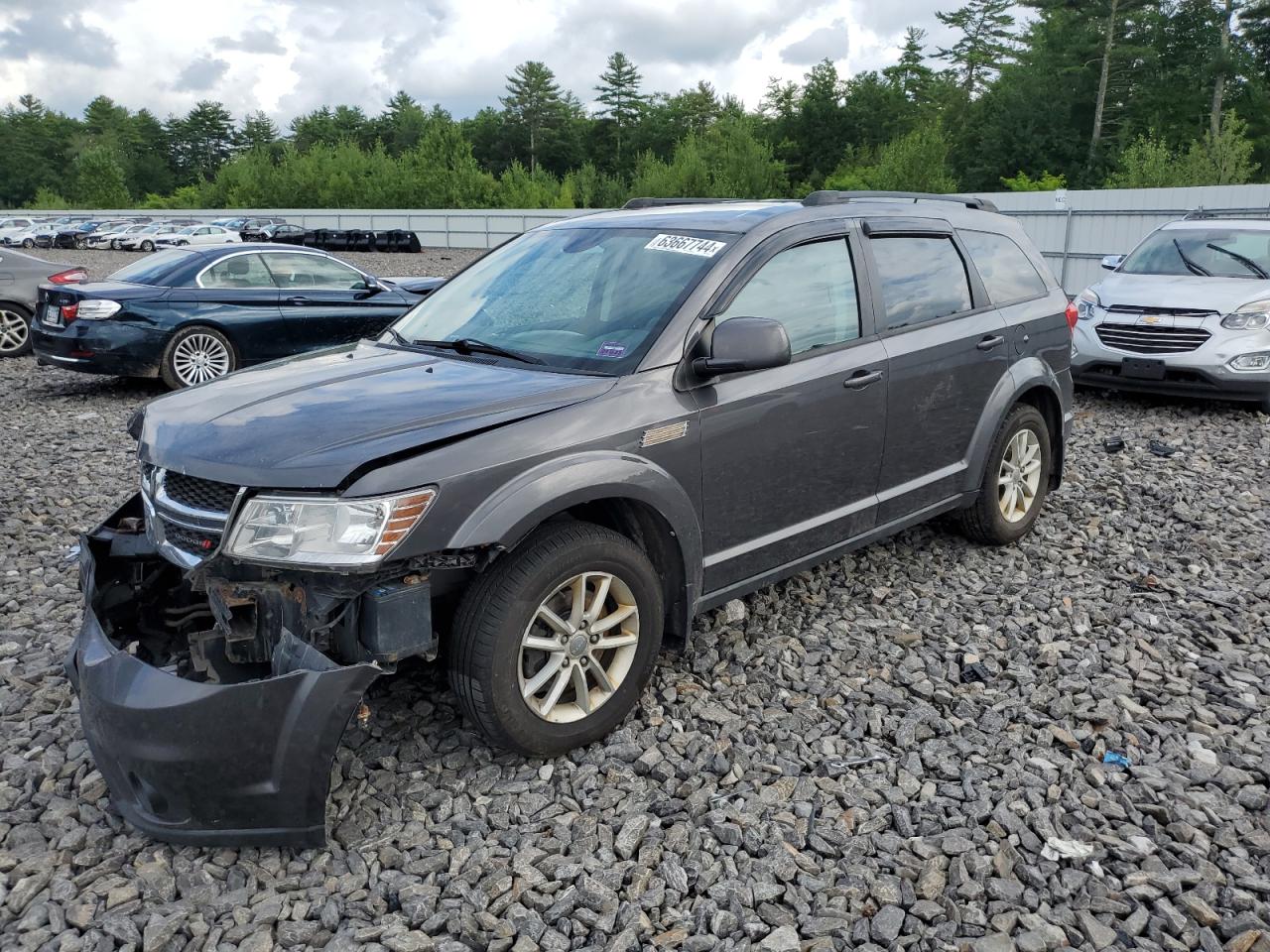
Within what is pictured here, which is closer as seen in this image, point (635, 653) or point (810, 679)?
point (635, 653)

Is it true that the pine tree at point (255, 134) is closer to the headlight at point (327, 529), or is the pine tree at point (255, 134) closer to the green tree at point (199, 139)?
the green tree at point (199, 139)

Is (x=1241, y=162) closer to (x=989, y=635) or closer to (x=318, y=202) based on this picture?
(x=989, y=635)

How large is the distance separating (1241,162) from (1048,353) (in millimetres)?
36414

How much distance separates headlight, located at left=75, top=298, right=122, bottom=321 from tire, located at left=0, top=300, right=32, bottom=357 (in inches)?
148

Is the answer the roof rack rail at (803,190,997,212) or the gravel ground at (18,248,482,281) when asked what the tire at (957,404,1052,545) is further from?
the gravel ground at (18,248,482,281)

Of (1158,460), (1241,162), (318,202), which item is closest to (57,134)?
(318,202)

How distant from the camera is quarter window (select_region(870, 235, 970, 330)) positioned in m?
4.73

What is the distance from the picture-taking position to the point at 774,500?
4.18m

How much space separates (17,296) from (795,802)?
13042mm

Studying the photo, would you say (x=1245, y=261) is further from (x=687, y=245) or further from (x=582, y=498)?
(x=582, y=498)

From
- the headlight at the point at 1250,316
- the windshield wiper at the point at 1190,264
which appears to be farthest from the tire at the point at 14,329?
the headlight at the point at 1250,316

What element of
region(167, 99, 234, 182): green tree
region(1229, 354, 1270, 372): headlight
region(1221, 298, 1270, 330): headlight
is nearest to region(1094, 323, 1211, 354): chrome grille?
region(1221, 298, 1270, 330): headlight

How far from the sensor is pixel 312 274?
36.7ft

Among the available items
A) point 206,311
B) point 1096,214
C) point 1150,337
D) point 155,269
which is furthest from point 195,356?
point 1096,214
